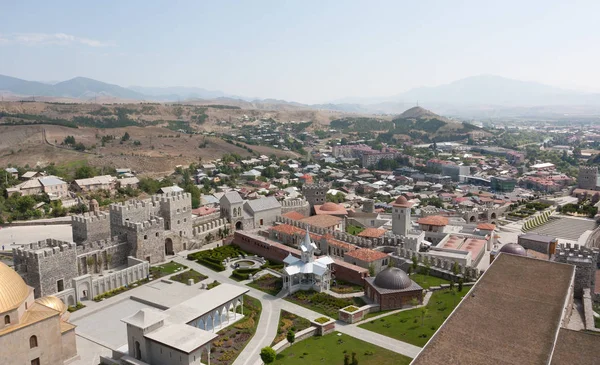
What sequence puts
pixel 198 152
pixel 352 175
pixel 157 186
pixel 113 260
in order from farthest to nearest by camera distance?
pixel 198 152
pixel 352 175
pixel 157 186
pixel 113 260

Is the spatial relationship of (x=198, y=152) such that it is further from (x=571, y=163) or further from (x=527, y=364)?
(x=527, y=364)

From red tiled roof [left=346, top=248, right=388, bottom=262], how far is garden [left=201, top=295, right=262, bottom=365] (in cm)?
1061

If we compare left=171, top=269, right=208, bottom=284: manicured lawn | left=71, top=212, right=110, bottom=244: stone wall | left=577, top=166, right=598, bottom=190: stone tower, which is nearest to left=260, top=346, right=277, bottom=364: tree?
left=171, top=269, right=208, bottom=284: manicured lawn

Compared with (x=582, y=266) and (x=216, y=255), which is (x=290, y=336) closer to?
(x=216, y=255)

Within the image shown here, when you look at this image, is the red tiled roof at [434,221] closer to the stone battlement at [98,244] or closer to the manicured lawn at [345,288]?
the manicured lawn at [345,288]

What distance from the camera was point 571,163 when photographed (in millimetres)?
137250

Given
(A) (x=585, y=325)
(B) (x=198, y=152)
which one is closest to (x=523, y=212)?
(A) (x=585, y=325)

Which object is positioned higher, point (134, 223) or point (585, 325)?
point (134, 223)

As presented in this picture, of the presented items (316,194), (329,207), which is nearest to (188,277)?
(329,207)

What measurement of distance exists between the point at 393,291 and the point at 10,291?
2439 centimetres

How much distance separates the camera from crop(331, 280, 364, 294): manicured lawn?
3758 cm

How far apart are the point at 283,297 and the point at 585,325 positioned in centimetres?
2122

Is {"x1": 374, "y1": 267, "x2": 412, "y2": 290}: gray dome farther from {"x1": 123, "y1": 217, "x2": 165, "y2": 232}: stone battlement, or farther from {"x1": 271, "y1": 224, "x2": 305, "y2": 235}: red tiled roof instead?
{"x1": 123, "y1": 217, "x2": 165, "y2": 232}: stone battlement

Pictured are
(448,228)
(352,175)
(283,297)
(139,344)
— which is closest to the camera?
(139,344)
